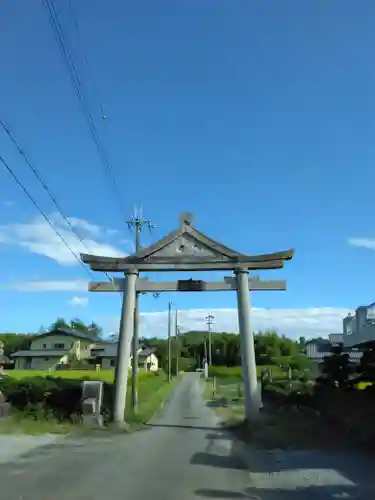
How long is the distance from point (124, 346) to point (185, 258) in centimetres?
407

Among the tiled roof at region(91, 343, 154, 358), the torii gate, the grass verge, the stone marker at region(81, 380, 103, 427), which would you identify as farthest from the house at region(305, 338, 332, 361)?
the tiled roof at region(91, 343, 154, 358)

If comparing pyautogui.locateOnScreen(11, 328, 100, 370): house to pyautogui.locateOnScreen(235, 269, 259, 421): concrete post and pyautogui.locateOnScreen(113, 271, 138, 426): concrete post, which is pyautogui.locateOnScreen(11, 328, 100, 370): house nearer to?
pyautogui.locateOnScreen(113, 271, 138, 426): concrete post

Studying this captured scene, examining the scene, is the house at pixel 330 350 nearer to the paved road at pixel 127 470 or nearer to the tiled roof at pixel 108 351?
the paved road at pixel 127 470

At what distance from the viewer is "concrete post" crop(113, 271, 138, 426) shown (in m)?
21.6

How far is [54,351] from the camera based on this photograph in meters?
84.9

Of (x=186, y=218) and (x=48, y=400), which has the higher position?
(x=186, y=218)

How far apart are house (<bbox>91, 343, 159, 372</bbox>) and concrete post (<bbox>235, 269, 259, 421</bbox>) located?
56672 mm

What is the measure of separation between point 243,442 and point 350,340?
8.81 meters

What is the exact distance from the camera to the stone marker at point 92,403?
2069cm

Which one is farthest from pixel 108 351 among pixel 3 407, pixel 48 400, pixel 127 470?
pixel 127 470

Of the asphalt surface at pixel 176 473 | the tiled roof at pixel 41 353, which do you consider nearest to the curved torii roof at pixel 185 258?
the asphalt surface at pixel 176 473

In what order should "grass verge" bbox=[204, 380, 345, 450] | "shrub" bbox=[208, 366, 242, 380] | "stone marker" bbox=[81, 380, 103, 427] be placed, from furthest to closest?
1. "shrub" bbox=[208, 366, 242, 380]
2. "stone marker" bbox=[81, 380, 103, 427]
3. "grass verge" bbox=[204, 380, 345, 450]

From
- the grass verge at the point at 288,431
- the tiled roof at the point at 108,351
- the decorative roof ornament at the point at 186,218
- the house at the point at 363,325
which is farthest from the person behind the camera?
the tiled roof at the point at 108,351

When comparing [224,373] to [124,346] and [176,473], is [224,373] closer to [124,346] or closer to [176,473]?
[124,346]
